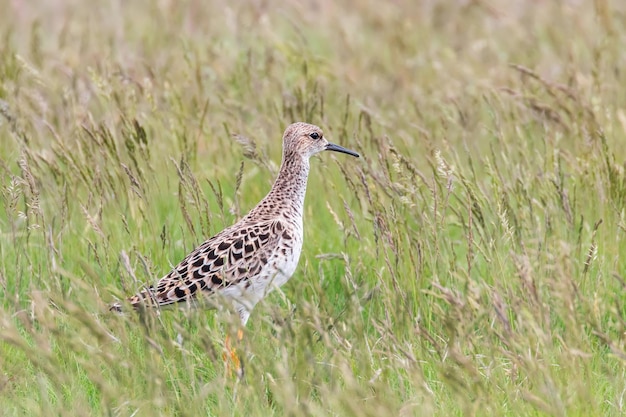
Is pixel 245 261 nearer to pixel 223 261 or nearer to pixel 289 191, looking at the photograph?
pixel 223 261

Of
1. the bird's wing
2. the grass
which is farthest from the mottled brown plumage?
the grass

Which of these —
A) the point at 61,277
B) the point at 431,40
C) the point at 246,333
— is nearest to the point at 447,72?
the point at 431,40

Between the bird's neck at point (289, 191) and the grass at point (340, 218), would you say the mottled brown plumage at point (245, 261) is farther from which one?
the grass at point (340, 218)

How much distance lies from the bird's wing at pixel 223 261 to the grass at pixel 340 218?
141 mm

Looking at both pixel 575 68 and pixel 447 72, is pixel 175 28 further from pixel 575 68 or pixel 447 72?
pixel 575 68

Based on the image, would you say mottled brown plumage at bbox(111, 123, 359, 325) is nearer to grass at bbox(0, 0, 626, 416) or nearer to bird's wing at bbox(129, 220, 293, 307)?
bird's wing at bbox(129, 220, 293, 307)

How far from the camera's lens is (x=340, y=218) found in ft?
19.2

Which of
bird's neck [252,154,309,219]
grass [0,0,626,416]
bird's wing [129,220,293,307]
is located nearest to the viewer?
grass [0,0,626,416]

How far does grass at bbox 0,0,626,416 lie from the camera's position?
3.56 meters

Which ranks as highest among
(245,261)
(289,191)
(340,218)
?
(289,191)

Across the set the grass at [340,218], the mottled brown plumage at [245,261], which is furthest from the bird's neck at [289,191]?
the grass at [340,218]

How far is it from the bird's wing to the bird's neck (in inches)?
8.4

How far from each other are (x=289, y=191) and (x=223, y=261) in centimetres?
74

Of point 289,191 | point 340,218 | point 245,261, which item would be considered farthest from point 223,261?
point 340,218
